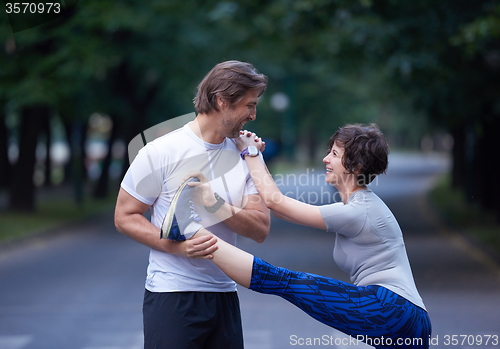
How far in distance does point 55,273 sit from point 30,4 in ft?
24.0

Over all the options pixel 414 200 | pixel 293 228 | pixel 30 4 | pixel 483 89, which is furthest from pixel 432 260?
pixel 414 200

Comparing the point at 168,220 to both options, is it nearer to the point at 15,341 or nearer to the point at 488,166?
A: the point at 15,341

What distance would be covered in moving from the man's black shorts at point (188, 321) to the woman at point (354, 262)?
26cm

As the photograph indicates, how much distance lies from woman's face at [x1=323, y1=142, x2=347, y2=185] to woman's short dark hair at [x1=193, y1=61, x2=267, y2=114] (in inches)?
16.6

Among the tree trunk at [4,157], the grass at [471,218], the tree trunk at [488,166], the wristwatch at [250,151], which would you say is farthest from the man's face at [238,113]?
the tree trunk at [4,157]

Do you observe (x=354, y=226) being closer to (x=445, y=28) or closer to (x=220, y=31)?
(x=445, y=28)

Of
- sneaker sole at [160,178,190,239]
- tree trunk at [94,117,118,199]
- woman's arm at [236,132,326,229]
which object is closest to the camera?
sneaker sole at [160,178,190,239]

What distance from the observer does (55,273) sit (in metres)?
10.4

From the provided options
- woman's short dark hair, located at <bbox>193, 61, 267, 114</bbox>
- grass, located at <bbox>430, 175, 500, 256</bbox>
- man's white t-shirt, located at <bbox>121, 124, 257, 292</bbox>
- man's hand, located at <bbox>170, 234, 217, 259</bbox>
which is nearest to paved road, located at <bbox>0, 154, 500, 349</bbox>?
grass, located at <bbox>430, 175, 500, 256</bbox>

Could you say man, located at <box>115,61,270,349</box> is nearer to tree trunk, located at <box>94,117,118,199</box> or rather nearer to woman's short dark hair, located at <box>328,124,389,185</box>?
woman's short dark hair, located at <box>328,124,389,185</box>

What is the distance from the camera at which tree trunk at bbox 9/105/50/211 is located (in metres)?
18.8

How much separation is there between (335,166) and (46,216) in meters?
16.5

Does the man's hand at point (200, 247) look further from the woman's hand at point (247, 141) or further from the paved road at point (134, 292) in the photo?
the paved road at point (134, 292)

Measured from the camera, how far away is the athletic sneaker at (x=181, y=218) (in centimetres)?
276
